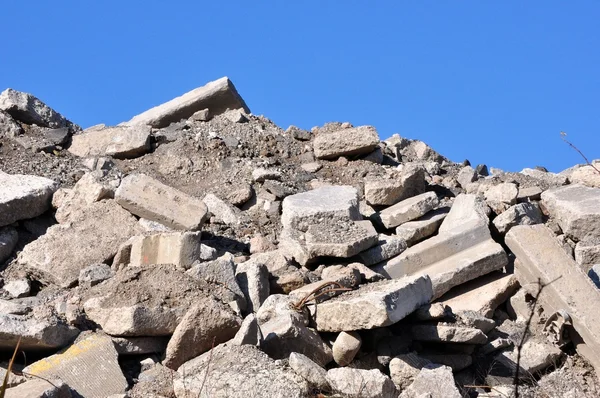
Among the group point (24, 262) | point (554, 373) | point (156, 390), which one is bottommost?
point (554, 373)

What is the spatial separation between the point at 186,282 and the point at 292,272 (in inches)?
43.5

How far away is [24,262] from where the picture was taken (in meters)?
8.59

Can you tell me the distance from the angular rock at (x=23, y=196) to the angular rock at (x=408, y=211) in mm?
3549

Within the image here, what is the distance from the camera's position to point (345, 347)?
265 inches

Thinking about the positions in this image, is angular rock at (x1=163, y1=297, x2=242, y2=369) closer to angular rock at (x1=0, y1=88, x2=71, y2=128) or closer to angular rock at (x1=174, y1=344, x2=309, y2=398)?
angular rock at (x1=174, y1=344, x2=309, y2=398)

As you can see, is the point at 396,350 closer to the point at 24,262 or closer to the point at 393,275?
the point at 393,275

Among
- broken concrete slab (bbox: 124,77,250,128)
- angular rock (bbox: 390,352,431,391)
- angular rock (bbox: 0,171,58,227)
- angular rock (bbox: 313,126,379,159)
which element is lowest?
angular rock (bbox: 390,352,431,391)

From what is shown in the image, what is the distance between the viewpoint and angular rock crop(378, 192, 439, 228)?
Answer: 934cm

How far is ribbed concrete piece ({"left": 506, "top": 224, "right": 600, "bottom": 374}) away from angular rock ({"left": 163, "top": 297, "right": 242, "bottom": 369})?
9.34 feet

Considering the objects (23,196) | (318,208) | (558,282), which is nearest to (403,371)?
(558,282)

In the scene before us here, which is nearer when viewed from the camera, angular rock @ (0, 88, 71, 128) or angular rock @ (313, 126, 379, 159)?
angular rock @ (313, 126, 379, 159)

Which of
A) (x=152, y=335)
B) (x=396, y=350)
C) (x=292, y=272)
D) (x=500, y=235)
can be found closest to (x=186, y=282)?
(x=152, y=335)

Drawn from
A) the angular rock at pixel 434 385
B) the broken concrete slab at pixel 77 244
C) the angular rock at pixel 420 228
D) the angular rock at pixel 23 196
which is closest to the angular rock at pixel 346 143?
the angular rock at pixel 420 228

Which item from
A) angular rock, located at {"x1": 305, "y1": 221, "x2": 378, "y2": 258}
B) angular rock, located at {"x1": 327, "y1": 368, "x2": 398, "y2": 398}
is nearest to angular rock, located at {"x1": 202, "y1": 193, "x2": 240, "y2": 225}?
angular rock, located at {"x1": 305, "y1": 221, "x2": 378, "y2": 258}
